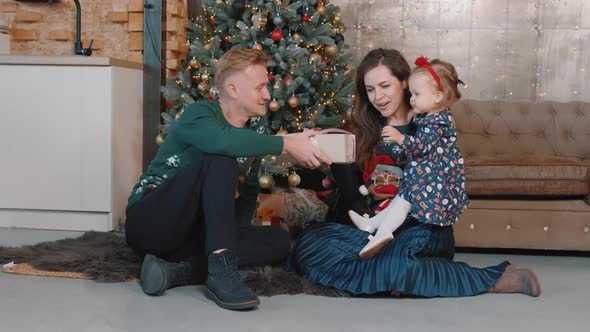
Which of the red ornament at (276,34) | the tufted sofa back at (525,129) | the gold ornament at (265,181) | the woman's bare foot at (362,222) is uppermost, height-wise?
the red ornament at (276,34)

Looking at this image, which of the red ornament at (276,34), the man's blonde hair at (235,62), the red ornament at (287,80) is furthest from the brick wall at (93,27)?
the man's blonde hair at (235,62)

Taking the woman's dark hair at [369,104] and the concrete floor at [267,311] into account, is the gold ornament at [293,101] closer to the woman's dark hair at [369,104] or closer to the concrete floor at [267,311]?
the woman's dark hair at [369,104]

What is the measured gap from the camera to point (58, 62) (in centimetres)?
425

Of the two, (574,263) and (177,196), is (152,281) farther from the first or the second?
(574,263)

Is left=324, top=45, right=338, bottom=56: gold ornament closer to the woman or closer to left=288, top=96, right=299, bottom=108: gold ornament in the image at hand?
left=288, top=96, right=299, bottom=108: gold ornament

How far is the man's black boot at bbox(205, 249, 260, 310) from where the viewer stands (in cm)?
263

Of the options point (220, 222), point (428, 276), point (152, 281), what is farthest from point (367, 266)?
point (152, 281)

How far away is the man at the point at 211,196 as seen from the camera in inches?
107

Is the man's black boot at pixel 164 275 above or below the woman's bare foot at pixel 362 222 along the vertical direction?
below

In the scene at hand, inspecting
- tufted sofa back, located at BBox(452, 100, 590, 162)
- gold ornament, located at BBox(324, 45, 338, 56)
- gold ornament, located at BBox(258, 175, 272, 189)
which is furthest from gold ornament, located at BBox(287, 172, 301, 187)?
tufted sofa back, located at BBox(452, 100, 590, 162)

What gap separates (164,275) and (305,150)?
67 centimetres

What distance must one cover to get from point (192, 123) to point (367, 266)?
82 cm

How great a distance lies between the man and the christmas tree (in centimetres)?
102

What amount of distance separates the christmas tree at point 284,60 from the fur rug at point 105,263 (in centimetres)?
92
